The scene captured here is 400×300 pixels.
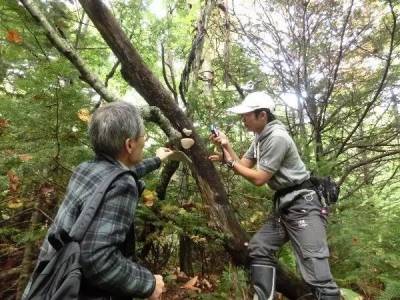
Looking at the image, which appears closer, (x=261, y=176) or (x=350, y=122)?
(x=261, y=176)

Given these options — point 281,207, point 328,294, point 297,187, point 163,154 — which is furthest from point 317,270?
point 163,154

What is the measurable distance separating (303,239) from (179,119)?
173cm

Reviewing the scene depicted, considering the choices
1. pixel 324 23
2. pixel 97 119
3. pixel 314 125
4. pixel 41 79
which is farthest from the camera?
pixel 324 23

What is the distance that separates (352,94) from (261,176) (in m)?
4.55

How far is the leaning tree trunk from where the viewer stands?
375 centimetres

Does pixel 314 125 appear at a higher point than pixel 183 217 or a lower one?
higher

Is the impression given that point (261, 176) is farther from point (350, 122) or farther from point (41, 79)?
point (350, 122)

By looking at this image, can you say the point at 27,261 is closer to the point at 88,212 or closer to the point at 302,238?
Result: the point at 88,212

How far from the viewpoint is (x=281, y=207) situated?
4199 millimetres

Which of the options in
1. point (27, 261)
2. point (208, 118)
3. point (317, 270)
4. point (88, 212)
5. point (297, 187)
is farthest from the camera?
point (208, 118)

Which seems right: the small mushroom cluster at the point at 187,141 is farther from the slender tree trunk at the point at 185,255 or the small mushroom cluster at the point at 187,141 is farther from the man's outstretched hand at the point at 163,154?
the slender tree trunk at the point at 185,255

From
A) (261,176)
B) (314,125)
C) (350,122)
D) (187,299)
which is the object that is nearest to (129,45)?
(261,176)

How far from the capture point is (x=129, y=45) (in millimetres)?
3818

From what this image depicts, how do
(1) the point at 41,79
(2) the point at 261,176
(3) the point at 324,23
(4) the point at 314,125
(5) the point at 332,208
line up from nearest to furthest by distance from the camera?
(1) the point at 41,79
(2) the point at 261,176
(5) the point at 332,208
(4) the point at 314,125
(3) the point at 324,23
